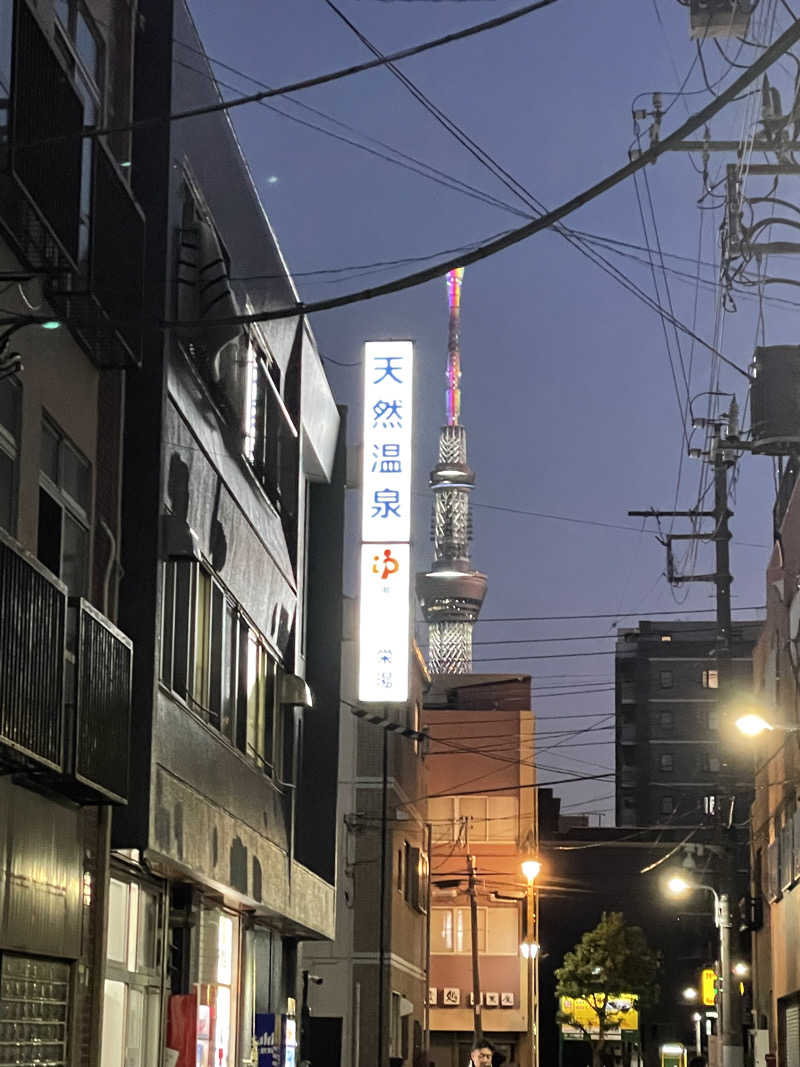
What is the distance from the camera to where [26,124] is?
485 inches

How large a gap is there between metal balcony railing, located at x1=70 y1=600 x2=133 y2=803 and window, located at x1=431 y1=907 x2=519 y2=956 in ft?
175

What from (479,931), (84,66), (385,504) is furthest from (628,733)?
(84,66)

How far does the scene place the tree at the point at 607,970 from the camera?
8344 centimetres

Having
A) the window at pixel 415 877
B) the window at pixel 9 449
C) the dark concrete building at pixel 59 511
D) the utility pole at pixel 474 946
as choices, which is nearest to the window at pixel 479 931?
the utility pole at pixel 474 946

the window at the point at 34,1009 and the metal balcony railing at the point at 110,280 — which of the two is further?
the metal balcony railing at the point at 110,280

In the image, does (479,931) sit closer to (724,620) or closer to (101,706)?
(724,620)

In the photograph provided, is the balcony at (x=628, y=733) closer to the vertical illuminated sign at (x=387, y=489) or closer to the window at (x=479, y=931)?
the window at (x=479, y=931)

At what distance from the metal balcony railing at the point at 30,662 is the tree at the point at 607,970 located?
2906 inches

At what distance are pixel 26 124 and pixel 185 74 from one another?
6015mm

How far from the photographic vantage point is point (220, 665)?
20.8 metres

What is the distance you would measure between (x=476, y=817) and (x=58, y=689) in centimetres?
5651

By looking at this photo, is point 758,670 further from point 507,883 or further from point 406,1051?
point 507,883

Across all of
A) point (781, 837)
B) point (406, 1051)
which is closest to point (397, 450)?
point (781, 837)

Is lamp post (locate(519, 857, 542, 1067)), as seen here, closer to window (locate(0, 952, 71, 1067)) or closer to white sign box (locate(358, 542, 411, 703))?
white sign box (locate(358, 542, 411, 703))
